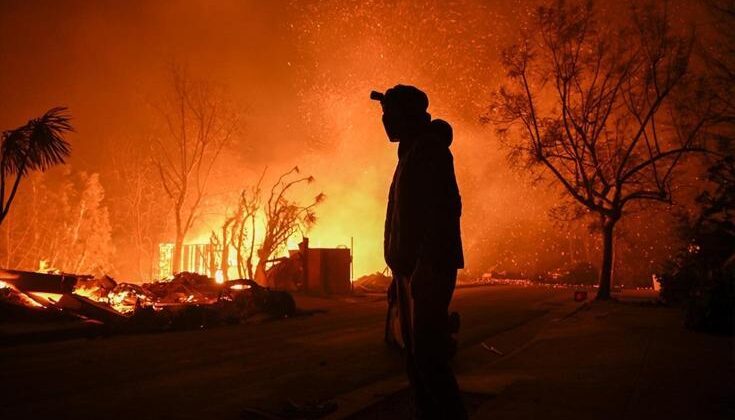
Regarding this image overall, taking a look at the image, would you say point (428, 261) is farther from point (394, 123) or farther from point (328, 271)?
point (328, 271)

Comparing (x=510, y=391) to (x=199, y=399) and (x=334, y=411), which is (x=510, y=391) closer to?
(x=334, y=411)

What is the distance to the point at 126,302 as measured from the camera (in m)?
13.2

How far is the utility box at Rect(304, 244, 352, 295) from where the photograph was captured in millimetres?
20234

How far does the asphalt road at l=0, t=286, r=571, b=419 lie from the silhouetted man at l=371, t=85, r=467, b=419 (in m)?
2.37

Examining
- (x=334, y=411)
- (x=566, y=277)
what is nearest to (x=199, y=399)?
(x=334, y=411)

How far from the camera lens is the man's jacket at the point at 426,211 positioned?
262cm

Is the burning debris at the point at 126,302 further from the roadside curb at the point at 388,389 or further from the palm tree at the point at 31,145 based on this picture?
the roadside curb at the point at 388,389

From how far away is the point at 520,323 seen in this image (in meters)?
11.4

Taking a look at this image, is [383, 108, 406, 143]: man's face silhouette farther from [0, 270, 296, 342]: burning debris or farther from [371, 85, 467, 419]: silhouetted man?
[0, 270, 296, 342]: burning debris

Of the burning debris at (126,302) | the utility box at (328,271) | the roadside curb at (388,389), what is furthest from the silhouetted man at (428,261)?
the utility box at (328,271)

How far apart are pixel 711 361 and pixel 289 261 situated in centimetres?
1761

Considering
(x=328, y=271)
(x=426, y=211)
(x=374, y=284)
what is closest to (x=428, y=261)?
(x=426, y=211)

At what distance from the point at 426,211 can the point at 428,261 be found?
276mm

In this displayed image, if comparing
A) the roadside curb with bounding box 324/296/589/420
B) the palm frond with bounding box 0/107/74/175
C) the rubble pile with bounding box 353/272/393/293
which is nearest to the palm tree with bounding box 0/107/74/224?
the palm frond with bounding box 0/107/74/175
